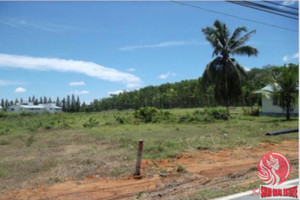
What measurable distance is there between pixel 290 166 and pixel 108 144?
23.0ft

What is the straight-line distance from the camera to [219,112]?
24172 mm

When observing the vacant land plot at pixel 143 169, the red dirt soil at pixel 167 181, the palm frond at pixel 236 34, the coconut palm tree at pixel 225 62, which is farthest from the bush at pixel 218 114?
the red dirt soil at pixel 167 181

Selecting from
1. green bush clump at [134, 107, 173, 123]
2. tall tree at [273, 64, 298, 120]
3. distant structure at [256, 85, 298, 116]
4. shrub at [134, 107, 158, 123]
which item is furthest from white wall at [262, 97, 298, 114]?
shrub at [134, 107, 158, 123]

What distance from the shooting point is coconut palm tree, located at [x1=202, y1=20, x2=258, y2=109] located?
2548cm

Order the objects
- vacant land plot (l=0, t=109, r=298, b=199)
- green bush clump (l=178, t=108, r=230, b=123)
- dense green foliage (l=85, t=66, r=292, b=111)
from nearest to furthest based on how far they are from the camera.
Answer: vacant land plot (l=0, t=109, r=298, b=199) < green bush clump (l=178, t=108, r=230, b=123) < dense green foliage (l=85, t=66, r=292, b=111)

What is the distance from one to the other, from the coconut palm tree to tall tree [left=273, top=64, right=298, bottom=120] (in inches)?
189

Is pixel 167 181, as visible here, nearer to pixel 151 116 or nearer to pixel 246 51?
pixel 151 116

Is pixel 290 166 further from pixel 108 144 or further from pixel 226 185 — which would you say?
pixel 108 144

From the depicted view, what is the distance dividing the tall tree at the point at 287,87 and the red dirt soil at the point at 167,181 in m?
14.0

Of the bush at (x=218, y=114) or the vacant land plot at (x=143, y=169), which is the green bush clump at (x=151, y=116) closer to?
the bush at (x=218, y=114)

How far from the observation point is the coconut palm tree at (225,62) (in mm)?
25484

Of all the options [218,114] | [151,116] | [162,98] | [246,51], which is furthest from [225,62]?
[162,98]

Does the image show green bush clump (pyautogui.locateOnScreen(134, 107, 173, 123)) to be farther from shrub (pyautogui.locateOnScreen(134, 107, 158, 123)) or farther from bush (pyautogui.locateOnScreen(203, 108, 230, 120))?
bush (pyautogui.locateOnScreen(203, 108, 230, 120))

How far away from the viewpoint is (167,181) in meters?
6.13
